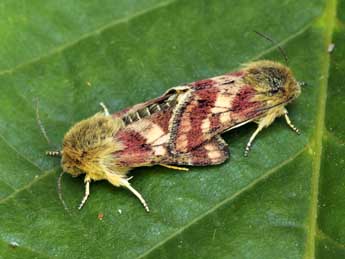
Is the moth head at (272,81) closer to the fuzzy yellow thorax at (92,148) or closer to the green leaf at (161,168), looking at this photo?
the green leaf at (161,168)

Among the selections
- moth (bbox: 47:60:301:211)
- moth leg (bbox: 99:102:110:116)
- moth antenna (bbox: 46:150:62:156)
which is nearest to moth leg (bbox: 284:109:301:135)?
moth (bbox: 47:60:301:211)

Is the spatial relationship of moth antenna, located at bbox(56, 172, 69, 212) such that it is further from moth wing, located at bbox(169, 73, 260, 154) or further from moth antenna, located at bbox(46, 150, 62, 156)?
moth wing, located at bbox(169, 73, 260, 154)

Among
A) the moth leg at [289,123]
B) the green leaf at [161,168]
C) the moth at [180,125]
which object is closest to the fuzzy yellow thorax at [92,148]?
the moth at [180,125]

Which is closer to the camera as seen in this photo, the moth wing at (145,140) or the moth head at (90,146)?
the moth head at (90,146)

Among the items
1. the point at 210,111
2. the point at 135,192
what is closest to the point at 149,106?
the point at 210,111

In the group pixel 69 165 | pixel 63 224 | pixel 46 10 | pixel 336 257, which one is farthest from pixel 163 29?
pixel 336 257

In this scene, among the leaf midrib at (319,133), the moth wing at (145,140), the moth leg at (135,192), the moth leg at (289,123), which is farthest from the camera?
the moth wing at (145,140)

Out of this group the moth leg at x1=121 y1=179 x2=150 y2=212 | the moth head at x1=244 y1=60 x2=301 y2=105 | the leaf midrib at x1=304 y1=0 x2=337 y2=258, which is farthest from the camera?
the moth head at x1=244 y1=60 x2=301 y2=105
